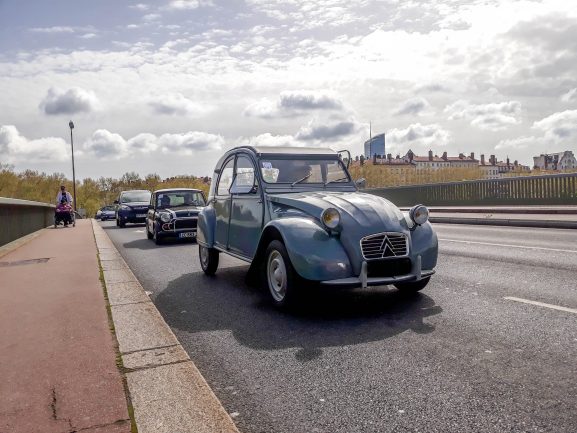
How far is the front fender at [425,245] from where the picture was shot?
5082 mm

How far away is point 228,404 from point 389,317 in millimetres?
2226

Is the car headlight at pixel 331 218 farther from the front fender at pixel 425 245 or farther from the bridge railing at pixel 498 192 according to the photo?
the bridge railing at pixel 498 192

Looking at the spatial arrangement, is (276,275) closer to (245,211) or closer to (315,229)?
(315,229)

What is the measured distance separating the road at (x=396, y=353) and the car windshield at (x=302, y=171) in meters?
1.51

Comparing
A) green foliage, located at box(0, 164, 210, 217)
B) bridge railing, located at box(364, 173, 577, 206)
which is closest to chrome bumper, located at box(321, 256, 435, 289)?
bridge railing, located at box(364, 173, 577, 206)

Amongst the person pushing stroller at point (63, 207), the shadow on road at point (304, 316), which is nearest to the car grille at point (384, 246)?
the shadow on road at point (304, 316)

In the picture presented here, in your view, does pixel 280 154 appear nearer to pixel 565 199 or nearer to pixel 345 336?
pixel 345 336

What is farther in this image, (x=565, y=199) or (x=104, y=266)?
(x=565, y=199)

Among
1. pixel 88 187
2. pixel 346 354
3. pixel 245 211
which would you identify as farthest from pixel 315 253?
pixel 88 187

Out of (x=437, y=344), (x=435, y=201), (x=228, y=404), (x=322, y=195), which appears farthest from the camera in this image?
(x=435, y=201)

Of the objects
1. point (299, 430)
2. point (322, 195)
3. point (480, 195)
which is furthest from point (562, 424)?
point (480, 195)

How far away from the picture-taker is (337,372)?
329 cm

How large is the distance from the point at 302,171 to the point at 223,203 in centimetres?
133

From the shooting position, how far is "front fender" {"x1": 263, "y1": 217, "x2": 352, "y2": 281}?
182 inches
